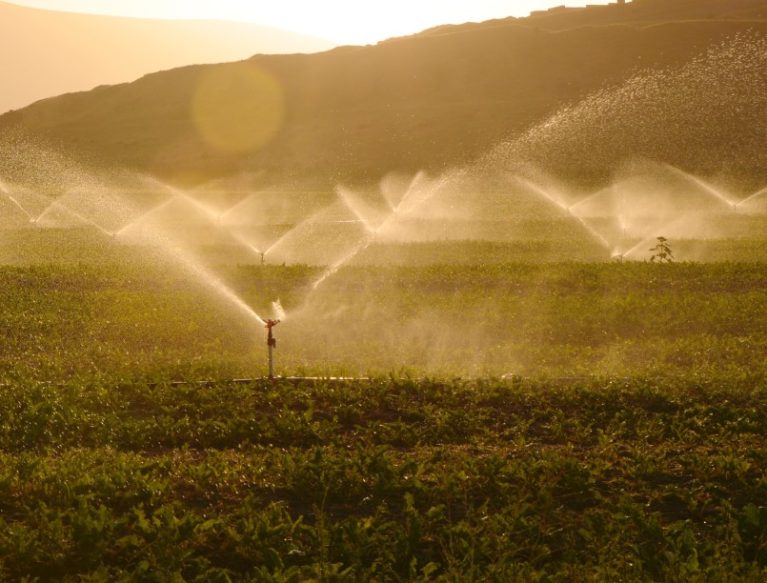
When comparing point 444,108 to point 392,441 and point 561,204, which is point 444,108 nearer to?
point 561,204

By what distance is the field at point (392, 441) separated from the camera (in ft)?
24.4

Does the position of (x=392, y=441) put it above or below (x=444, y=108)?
below

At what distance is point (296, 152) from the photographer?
76.2 meters

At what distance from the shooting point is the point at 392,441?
10133 mm

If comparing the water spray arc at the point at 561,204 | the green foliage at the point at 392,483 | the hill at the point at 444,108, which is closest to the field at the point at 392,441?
the green foliage at the point at 392,483

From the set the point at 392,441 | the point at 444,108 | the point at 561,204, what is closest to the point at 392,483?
the point at 392,441

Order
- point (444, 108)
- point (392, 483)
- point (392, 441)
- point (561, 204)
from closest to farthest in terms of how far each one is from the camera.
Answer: point (392, 483)
point (392, 441)
point (561, 204)
point (444, 108)

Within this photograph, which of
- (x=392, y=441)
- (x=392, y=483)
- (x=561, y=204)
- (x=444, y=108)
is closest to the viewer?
(x=392, y=483)

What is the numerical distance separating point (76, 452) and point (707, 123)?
6810 centimetres

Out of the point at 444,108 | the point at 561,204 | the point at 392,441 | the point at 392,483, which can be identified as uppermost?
the point at 444,108

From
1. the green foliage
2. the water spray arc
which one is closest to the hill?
the water spray arc

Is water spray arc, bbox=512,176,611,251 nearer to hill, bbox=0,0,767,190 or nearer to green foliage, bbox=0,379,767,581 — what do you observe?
hill, bbox=0,0,767,190

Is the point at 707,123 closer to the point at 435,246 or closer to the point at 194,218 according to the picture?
the point at 194,218

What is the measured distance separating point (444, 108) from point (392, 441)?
73.4 metres
